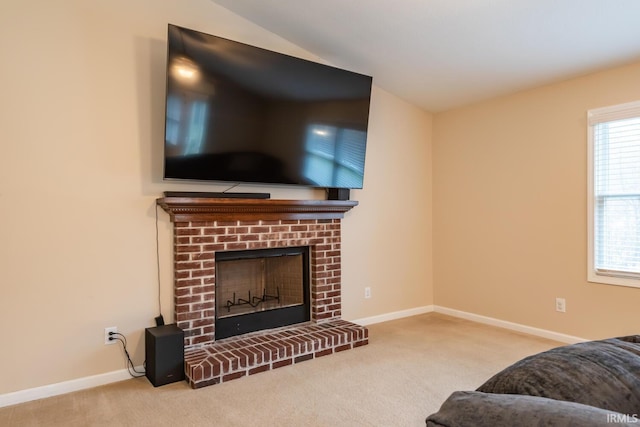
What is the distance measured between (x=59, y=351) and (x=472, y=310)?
3774 millimetres

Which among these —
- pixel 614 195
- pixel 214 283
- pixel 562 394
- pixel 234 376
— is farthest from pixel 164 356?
pixel 614 195

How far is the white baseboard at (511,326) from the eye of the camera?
3.59 meters

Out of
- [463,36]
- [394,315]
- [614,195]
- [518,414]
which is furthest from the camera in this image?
[394,315]

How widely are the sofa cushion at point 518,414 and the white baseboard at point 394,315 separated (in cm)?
341

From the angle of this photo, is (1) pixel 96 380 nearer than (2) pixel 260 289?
Yes

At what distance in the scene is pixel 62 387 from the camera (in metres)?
2.65

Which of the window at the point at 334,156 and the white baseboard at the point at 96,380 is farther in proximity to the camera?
the window at the point at 334,156

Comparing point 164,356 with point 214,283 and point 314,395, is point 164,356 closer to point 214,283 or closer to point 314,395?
point 214,283

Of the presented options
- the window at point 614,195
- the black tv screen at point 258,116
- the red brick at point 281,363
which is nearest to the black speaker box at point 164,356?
the red brick at point 281,363

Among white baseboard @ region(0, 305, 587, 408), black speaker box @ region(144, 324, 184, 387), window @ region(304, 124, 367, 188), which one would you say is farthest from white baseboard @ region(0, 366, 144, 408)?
window @ region(304, 124, 367, 188)

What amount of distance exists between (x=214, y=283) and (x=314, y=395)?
3.83 ft

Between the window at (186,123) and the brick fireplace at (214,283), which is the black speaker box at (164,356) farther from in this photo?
the window at (186,123)

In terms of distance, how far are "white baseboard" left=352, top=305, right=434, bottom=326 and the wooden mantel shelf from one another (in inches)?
45.5

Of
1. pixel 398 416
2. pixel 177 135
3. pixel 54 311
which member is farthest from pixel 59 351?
pixel 398 416
